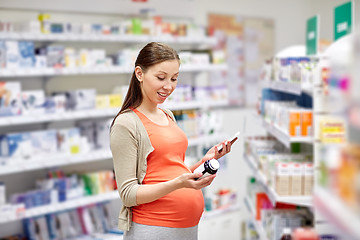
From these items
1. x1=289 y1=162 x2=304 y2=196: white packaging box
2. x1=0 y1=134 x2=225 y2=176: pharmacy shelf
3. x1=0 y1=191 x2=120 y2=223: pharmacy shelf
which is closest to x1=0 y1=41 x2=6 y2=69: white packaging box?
x1=0 y1=134 x2=225 y2=176: pharmacy shelf

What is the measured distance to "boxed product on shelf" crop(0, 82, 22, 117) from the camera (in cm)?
421

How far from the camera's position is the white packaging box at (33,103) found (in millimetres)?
4359

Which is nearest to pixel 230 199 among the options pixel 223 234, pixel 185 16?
pixel 223 234

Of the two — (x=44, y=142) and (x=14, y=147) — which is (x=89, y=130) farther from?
(x=14, y=147)

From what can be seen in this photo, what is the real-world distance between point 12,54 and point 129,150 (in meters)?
2.66

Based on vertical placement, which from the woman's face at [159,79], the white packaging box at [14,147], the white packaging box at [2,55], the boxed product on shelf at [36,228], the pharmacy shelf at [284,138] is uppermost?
the white packaging box at [2,55]

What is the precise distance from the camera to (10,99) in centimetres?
426

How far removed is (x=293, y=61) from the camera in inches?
145

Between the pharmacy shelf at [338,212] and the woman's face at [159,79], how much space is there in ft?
3.44

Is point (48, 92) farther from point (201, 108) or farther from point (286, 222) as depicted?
point (286, 222)

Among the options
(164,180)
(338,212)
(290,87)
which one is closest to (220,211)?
(290,87)

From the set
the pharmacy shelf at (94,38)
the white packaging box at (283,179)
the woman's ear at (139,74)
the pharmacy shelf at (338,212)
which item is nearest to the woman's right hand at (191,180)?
the woman's ear at (139,74)

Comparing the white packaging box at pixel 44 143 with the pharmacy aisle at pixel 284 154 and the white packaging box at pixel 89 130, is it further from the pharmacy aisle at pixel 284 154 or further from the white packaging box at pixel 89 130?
the pharmacy aisle at pixel 284 154

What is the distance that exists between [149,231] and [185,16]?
4402mm
